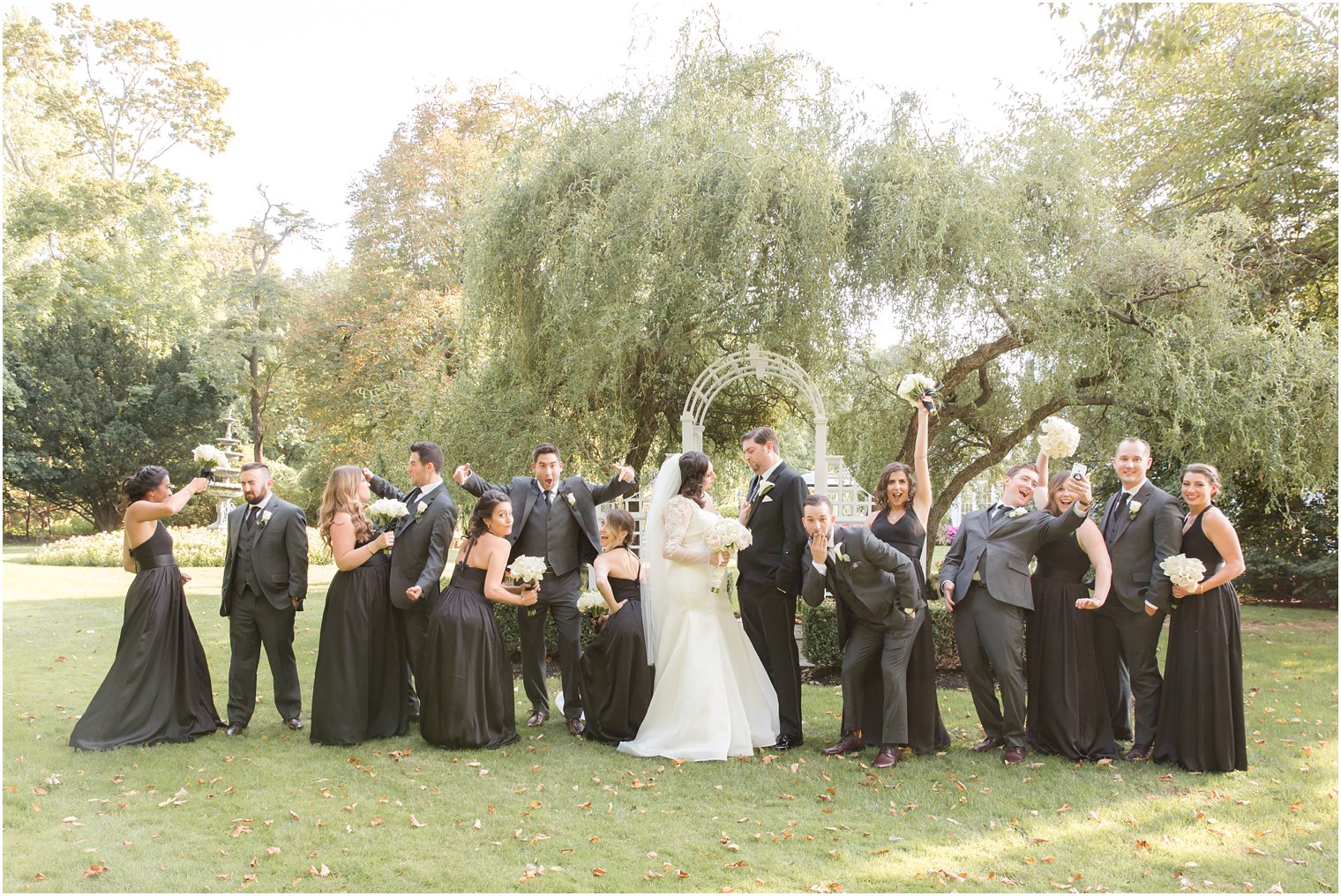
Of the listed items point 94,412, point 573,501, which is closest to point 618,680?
point 573,501

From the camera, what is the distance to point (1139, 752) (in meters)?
5.77

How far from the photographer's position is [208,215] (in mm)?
28891

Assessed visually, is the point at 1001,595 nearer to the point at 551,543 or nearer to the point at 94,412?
the point at 551,543

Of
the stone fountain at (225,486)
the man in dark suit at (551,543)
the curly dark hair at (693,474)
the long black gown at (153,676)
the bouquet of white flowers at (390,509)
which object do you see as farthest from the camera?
the stone fountain at (225,486)

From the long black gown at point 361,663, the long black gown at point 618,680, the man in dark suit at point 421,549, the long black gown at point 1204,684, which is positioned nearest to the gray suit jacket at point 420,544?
the man in dark suit at point 421,549

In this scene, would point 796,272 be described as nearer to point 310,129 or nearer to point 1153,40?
point 1153,40

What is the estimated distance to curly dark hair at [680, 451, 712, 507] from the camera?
6078 millimetres

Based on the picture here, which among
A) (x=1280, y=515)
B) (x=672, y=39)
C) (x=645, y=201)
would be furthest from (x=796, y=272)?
(x=1280, y=515)

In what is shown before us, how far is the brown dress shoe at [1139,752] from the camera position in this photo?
18.9 feet

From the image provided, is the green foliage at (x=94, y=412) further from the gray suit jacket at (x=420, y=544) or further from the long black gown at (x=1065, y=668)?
the long black gown at (x=1065, y=668)

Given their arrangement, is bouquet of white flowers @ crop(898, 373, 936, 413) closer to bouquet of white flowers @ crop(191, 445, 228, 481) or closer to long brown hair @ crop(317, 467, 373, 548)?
long brown hair @ crop(317, 467, 373, 548)

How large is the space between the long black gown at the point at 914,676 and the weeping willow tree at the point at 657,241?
368 centimetres

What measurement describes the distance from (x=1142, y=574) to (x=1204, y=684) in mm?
694

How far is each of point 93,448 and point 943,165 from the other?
23643 mm
